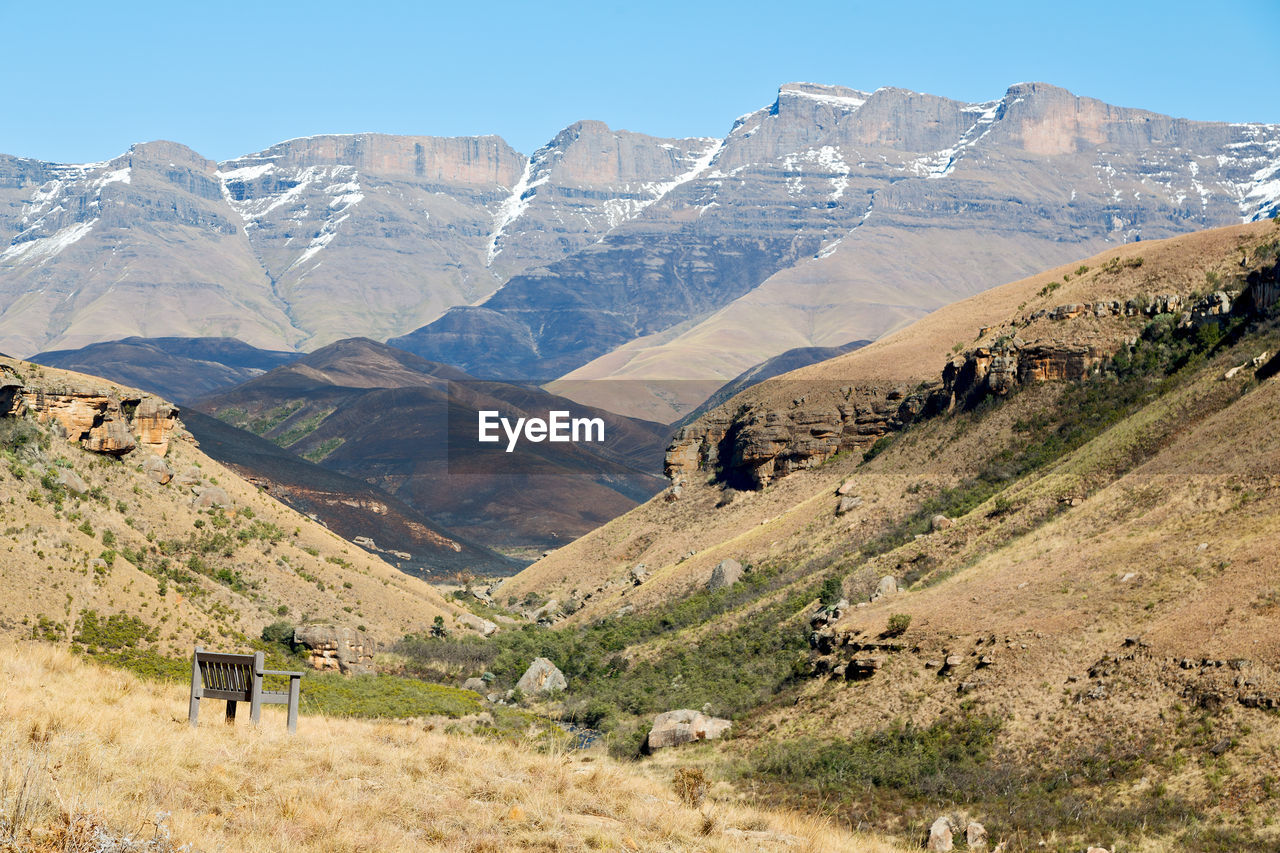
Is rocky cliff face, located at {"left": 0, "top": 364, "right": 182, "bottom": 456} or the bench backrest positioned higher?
rocky cliff face, located at {"left": 0, "top": 364, "right": 182, "bottom": 456}

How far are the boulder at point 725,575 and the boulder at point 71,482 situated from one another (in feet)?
96.3

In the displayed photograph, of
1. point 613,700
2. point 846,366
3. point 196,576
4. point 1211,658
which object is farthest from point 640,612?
point 1211,658

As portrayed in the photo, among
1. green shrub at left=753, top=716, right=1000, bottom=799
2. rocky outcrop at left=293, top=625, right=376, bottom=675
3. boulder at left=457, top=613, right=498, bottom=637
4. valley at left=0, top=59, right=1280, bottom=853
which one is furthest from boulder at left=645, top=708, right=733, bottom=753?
boulder at left=457, top=613, right=498, bottom=637

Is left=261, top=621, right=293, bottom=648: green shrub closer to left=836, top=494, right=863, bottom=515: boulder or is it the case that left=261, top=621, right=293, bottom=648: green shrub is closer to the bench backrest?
left=836, top=494, right=863, bottom=515: boulder

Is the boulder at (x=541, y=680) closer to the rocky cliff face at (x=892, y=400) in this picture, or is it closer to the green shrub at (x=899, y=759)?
the green shrub at (x=899, y=759)

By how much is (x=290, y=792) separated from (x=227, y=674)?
11.9 feet

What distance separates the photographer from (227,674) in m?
18.9

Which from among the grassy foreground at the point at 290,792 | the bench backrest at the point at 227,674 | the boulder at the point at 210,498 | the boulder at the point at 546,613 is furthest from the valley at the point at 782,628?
the boulder at the point at 546,613

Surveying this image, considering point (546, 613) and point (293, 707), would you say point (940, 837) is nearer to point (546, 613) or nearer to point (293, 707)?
point (293, 707)

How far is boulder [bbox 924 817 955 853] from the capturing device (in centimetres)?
2639

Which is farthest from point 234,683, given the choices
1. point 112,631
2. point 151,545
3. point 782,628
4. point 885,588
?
point 151,545

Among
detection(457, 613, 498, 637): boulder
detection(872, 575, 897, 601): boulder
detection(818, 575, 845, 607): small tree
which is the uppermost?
detection(872, 575, 897, 601): boulder

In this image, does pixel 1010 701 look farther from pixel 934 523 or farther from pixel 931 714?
pixel 934 523

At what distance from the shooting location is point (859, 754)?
34344 mm
